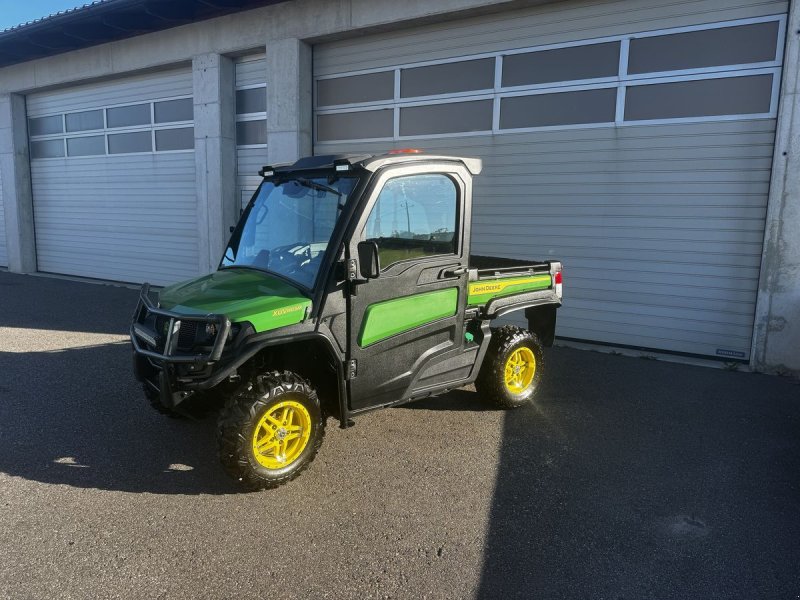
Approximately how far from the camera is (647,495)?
3.68m

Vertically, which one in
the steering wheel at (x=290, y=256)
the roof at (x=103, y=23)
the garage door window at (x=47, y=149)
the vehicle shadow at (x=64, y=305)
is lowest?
the vehicle shadow at (x=64, y=305)

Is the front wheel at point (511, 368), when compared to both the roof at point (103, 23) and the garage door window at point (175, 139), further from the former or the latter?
the garage door window at point (175, 139)

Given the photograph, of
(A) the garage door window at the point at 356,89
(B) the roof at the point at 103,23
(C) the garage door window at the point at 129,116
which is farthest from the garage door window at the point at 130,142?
(A) the garage door window at the point at 356,89

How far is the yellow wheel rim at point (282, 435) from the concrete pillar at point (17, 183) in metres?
14.0

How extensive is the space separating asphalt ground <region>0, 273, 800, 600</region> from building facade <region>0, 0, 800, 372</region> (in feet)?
5.90

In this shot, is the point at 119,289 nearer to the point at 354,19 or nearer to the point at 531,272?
the point at 354,19

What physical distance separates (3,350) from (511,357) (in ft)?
19.8

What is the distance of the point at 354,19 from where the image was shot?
8766mm

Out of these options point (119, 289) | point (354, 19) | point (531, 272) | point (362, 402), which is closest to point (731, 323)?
point (531, 272)

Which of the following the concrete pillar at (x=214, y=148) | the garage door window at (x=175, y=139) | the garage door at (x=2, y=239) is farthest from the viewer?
the garage door at (x=2, y=239)

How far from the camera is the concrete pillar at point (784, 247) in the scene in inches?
240

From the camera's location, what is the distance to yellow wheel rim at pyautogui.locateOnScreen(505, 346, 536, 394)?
5238 mm

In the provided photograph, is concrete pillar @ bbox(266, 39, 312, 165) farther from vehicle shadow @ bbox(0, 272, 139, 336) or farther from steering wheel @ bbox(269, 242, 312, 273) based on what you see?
steering wheel @ bbox(269, 242, 312, 273)

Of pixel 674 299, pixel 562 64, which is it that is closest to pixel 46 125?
pixel 562 64
